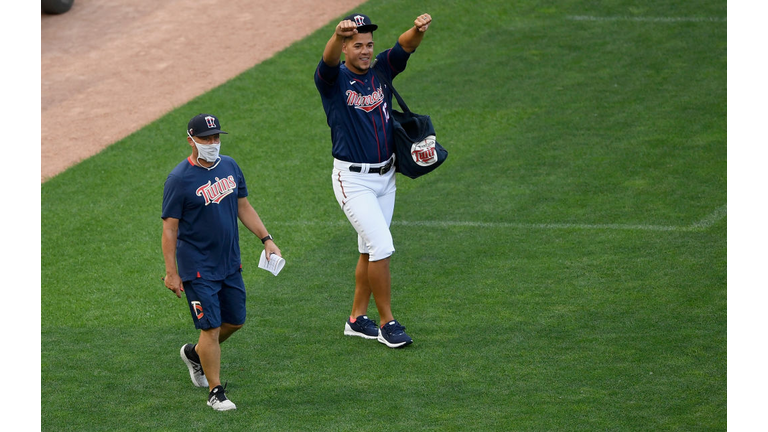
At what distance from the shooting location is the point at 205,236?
5734 millimetres

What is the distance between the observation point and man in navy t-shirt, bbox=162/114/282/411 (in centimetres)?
565

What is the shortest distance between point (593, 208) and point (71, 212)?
5452mm

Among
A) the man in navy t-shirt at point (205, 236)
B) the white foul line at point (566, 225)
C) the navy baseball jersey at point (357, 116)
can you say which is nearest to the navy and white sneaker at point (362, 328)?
the navy baseball jersey at point (357, 116)

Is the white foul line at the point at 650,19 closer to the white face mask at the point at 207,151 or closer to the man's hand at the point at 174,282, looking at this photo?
the white face mask at the point at 207,151

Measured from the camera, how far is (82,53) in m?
14.2

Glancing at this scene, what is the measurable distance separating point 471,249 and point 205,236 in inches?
140

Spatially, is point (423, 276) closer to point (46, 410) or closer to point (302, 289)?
point (302, 289)

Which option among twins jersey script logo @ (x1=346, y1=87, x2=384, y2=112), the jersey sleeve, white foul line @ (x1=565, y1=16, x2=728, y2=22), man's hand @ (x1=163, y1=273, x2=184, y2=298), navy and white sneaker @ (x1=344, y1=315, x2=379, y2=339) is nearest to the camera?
man's hand @ (x1=163, y1=273, x2=184, y2=298)

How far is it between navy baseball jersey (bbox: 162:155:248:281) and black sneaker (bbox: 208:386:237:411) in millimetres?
699

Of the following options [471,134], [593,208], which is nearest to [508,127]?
[471,134]

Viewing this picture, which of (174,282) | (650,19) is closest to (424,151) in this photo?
(174,282)

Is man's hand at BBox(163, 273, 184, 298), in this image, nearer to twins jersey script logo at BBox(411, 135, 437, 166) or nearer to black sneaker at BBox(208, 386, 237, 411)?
black sneaker at BBox(208, 386, 237, 411)

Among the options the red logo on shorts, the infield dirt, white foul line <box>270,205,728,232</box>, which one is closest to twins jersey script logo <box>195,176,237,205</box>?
the red logo on shorts

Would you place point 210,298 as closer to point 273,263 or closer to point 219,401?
point 273,263
